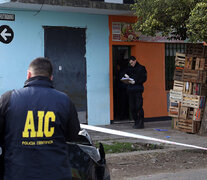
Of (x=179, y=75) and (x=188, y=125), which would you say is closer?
(x=188, y=125)

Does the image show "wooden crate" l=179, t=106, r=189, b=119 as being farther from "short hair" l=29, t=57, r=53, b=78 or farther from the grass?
"short hair" l=29, t=57, r=53, b=78

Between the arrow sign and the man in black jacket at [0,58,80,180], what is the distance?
8.33 metres

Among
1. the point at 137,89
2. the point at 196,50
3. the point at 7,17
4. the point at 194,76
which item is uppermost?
the point at 7,17

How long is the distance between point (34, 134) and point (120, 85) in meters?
10.3

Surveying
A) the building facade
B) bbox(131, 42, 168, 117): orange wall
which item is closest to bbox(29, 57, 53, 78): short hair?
the building facade

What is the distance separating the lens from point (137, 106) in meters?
11.4

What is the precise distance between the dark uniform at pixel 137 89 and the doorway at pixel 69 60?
60.2 inches

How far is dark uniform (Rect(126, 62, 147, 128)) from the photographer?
36.9 feet

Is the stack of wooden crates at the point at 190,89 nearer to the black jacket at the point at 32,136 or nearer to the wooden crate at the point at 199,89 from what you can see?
the wooden crate at the point at 199,89

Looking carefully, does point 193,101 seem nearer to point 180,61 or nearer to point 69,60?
point 180,61

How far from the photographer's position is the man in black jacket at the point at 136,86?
11.2 m

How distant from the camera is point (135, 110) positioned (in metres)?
11.5

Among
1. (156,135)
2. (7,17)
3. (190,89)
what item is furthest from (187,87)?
(7,17)

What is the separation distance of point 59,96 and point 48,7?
8.48 metres
